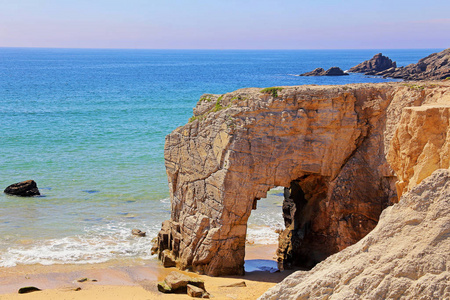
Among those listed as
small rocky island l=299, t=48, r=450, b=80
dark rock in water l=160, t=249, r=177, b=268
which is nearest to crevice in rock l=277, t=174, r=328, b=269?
dark rock in water l=160, t=249, r=177, b=268

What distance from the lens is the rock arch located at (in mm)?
16219

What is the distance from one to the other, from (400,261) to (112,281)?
39.2ft

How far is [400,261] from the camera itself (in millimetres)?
7285

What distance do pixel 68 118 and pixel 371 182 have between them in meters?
38.7

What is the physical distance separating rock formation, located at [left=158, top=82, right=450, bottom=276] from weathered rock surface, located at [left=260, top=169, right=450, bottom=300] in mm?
7951

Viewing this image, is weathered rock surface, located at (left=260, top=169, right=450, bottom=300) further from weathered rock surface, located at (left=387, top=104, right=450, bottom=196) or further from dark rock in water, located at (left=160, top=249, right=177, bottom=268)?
dark rock in water, located at (left=160, top=249, right=177, bottom=268)

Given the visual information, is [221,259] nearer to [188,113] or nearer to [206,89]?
[188,113]

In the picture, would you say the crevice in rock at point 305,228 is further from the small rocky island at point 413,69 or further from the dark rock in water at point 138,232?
the small rocky island at point 413,69

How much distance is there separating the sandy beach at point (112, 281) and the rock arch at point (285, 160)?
3.56ft

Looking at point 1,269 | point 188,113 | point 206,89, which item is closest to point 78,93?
point 206,89

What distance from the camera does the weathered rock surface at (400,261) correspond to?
7074 millimetres

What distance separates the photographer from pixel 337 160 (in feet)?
54.6

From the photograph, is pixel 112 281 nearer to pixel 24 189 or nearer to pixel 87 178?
pixel 24 189

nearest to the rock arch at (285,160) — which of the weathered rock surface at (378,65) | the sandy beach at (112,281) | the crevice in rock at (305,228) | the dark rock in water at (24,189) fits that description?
the crevice in rock at (305,228)
